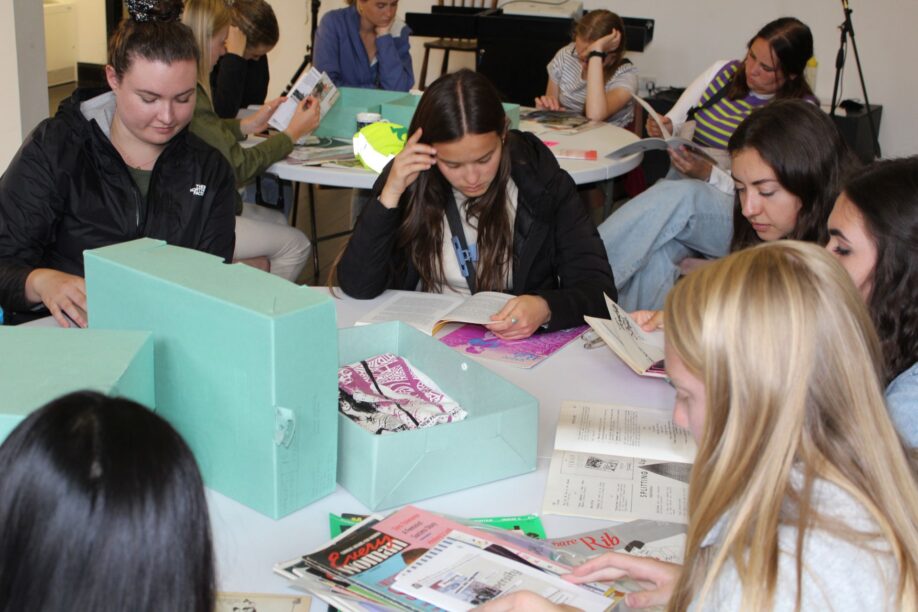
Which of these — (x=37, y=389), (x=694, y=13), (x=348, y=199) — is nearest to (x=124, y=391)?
(x=37, y=389)

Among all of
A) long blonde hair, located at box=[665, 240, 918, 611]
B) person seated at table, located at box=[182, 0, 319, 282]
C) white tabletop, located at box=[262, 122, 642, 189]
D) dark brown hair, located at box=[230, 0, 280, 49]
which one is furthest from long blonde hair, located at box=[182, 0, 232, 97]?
long blonde hair, located at box=[665, 240, 918, 611]

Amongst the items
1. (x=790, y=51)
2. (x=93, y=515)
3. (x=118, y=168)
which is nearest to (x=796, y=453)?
(x=93, y=515)

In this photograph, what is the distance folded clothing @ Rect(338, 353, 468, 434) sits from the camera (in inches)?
63.9

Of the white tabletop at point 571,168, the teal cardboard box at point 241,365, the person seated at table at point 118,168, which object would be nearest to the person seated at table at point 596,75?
the white tabletop at point 571,168

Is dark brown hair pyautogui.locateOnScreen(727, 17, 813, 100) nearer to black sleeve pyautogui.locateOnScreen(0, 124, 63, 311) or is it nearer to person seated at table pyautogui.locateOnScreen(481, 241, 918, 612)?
black sleeve pyautogui.locateOnScreen(0, 124, 63, 311)

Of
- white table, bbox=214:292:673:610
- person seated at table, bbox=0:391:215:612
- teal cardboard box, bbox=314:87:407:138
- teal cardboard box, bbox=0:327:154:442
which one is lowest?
white table, bbox=214:292:673:610

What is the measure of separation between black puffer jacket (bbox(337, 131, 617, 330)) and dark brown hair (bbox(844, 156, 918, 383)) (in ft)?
2.42

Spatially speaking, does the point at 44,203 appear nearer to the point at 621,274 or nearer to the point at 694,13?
the point at 621,274

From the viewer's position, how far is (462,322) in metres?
2.17

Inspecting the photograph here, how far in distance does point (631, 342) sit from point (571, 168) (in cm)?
153

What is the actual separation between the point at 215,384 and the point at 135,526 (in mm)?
612

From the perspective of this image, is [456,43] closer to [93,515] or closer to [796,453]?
[796,453]

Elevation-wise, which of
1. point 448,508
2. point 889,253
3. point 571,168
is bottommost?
point 448,508

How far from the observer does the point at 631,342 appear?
2.05m
